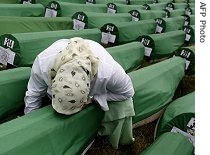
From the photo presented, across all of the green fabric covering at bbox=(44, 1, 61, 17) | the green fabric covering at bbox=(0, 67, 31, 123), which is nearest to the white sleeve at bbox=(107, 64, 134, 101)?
the green fabric covering at bbox=(0, 67, 31, 123)

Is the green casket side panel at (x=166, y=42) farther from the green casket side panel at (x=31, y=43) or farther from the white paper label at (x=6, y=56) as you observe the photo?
the white paper label at (x=6, y=56)

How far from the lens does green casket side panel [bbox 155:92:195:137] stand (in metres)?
1.95

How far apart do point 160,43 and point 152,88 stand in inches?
52.8

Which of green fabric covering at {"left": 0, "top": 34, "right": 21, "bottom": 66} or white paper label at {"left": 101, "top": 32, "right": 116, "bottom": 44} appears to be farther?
white paper label at {"left": 101, "top": 32, "right": 116, "bottom": 44}

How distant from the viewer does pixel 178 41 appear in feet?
13.5

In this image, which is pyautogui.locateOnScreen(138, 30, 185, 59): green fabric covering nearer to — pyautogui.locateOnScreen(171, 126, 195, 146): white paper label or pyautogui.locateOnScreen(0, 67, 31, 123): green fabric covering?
pyautogui.locateOnScreen(171, 126, 195, 146): white paper label

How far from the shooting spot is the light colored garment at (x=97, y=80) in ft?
5.45

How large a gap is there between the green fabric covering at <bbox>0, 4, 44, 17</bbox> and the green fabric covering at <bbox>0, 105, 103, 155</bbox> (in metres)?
1.85

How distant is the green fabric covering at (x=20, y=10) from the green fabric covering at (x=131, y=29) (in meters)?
0.82

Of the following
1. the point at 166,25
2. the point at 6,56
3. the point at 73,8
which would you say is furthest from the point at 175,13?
the point at 6,56

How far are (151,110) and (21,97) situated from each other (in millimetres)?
916

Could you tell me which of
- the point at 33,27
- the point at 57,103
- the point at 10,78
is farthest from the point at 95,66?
the point at 33,27

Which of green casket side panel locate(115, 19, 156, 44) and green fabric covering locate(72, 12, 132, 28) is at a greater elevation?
green fabric covering locate(72, 12, 132, 28)

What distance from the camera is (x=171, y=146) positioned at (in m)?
1.73
